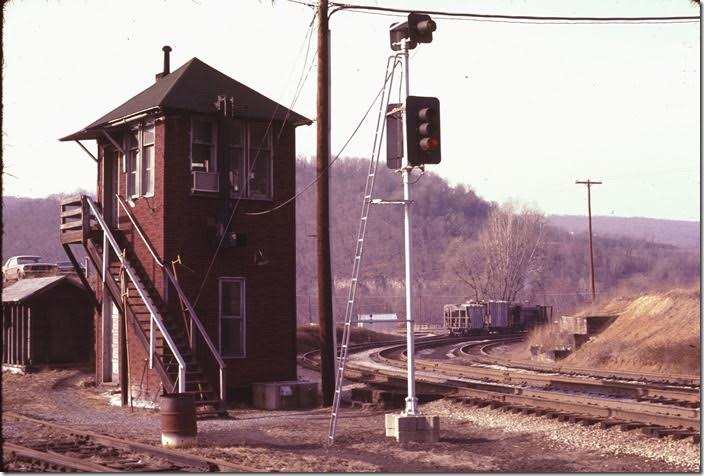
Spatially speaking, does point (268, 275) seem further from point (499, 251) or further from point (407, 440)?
point (499, 251)

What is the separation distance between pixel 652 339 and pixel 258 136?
16.7 m

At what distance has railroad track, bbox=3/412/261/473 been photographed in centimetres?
1180

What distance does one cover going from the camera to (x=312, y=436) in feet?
51.6

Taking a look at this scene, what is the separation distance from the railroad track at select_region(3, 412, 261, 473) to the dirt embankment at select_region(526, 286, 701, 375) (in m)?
18.9

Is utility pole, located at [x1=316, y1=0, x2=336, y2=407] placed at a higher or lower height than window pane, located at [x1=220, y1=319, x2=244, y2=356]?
higher

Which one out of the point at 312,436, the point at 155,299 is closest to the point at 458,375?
the point at 155,299

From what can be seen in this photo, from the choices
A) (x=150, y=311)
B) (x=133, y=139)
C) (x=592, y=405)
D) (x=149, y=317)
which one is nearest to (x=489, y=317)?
(x=133, y=139)

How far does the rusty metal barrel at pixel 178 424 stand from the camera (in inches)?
562

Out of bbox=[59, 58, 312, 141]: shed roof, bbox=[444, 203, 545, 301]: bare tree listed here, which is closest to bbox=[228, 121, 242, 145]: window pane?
bbox=[59, 58, 312, 141]: shed roof

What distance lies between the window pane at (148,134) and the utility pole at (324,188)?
4376 mm

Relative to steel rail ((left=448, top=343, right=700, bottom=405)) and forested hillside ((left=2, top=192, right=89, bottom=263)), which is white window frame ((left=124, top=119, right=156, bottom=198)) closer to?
steel rail ((left=448, top=343, right=700, bottom=405))

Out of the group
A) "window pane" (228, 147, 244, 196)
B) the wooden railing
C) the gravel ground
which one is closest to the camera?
the gravel ground

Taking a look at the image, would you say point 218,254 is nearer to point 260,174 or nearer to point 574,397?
point 260,174

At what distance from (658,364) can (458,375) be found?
21.2 feet
